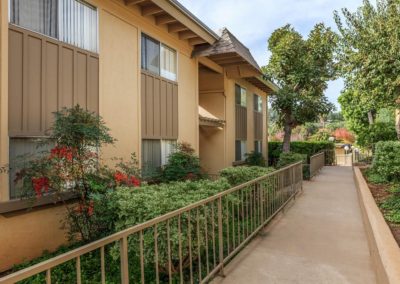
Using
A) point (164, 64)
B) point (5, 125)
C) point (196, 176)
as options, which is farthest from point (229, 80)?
point (5, 125)

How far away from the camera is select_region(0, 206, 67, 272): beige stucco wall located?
467 cm

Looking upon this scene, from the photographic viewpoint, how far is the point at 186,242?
12.1 ft

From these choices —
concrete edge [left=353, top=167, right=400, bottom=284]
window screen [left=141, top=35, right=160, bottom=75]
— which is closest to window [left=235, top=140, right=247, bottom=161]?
window screen [left=141, top=35, right=160, bottom=75]

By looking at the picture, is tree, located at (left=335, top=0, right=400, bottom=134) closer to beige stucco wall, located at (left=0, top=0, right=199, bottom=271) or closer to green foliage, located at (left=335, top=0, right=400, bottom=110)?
green foliage, located at (left=335, top=0, right=400, bottom=110)

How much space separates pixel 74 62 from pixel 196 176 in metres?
4.12

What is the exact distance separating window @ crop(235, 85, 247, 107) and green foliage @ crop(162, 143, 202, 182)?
6.41m

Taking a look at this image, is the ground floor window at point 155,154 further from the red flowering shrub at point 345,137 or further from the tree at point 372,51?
the red flowering shrub at point 345,137

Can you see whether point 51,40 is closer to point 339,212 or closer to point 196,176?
point 196,176

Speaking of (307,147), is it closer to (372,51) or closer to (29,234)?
(372,51)

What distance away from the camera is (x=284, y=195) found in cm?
773

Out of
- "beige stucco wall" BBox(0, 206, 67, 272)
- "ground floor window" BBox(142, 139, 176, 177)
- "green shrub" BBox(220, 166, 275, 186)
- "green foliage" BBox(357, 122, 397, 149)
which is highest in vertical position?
"green foliage" BBox(357, 122, 397, 149)

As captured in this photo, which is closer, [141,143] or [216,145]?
[141,143]

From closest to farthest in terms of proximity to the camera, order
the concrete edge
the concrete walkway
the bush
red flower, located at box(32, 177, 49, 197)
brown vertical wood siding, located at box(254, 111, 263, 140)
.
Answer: the concrete edge → the concrete walkway → red flower, located at box(32, 177, 49, 197) → the bush → brown vertical wood siding, located at box(254, 111, 263, 140)

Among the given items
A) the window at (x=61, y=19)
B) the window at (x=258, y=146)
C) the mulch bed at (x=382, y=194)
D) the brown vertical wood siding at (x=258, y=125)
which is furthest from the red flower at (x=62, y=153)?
the window at (x=258, y=146)
